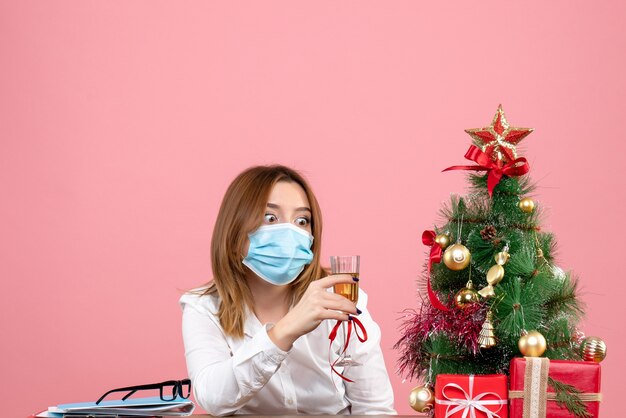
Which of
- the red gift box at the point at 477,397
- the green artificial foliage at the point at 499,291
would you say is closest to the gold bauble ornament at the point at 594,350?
the green artificial foliage at the point at 499,291

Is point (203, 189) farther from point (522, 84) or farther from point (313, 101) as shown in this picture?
point (522, 84)

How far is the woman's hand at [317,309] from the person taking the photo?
6.15 ft

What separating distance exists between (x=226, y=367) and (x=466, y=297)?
2.34 ft

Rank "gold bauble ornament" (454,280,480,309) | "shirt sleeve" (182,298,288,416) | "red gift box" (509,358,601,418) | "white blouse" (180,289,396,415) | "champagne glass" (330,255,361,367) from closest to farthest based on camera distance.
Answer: "red gift box" (509,358,601,418) < "gold bauble ornament" (454,280,480,309) < "champagne glass" (330,255,361,367) < "shirt sleeve" (182,298,288,416) < "white blouse" (180,289,396,415)

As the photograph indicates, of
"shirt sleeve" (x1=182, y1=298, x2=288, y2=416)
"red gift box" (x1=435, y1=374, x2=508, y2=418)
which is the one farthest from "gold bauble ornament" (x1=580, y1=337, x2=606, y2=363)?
"shirt sleeve" (x1=182, y1=298, x2=288, y2=416)

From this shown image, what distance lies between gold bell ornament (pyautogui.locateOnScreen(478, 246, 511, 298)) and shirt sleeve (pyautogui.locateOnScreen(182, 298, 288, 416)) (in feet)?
1.82

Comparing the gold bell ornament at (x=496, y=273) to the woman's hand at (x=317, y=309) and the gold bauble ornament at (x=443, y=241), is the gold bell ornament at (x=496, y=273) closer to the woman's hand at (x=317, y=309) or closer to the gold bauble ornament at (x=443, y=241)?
the gold bauble ornament at (x=443, y=241)

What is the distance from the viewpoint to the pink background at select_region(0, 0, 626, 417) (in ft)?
12.8

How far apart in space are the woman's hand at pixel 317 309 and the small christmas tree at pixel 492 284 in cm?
16

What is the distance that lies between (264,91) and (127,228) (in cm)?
94

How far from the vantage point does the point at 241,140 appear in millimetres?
4008

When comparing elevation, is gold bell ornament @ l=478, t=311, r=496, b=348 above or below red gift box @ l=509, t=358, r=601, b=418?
above

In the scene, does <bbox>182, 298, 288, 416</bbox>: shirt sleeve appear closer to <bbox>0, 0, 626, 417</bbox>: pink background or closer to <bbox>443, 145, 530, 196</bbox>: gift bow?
<bbox>443, 145, 530, 196</bbox>: gift bow

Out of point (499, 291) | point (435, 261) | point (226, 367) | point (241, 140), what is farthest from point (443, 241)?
point (241, 140)
